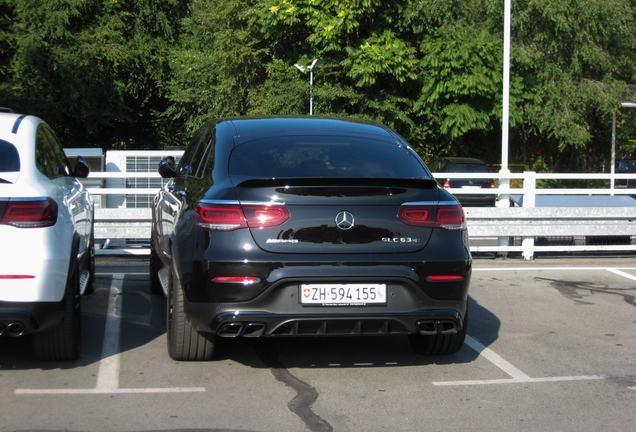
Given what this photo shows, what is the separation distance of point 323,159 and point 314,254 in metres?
0.82

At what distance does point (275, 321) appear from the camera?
205 inches

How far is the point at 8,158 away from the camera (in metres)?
5.54

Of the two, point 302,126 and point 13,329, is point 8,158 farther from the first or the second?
point 302,126

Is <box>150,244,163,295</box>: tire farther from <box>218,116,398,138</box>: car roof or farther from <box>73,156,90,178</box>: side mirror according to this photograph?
<box>218,116,398,138</box>: car roof

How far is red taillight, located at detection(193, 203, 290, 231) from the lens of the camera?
5195 millimetres

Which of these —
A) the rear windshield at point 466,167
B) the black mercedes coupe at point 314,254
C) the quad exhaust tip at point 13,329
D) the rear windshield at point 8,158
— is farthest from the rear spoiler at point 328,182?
the rear windshield at point 466,167

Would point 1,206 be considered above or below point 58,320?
above

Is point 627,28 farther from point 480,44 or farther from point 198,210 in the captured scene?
point 198,210

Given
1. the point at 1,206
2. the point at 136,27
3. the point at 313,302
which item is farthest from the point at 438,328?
the point at 136,27

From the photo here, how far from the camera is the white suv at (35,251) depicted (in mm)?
5145

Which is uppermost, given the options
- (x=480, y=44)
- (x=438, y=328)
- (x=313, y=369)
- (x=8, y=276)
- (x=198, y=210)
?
(x=480, y=44)

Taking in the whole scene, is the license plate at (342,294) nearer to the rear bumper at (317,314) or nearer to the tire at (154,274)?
the rear bumper at (317,314)

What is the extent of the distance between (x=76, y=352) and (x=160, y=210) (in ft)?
6.23

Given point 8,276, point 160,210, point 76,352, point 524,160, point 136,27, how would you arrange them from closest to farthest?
point 8,276 → point 76,352 → point 160,210 → point 524,160 → point 136,27
